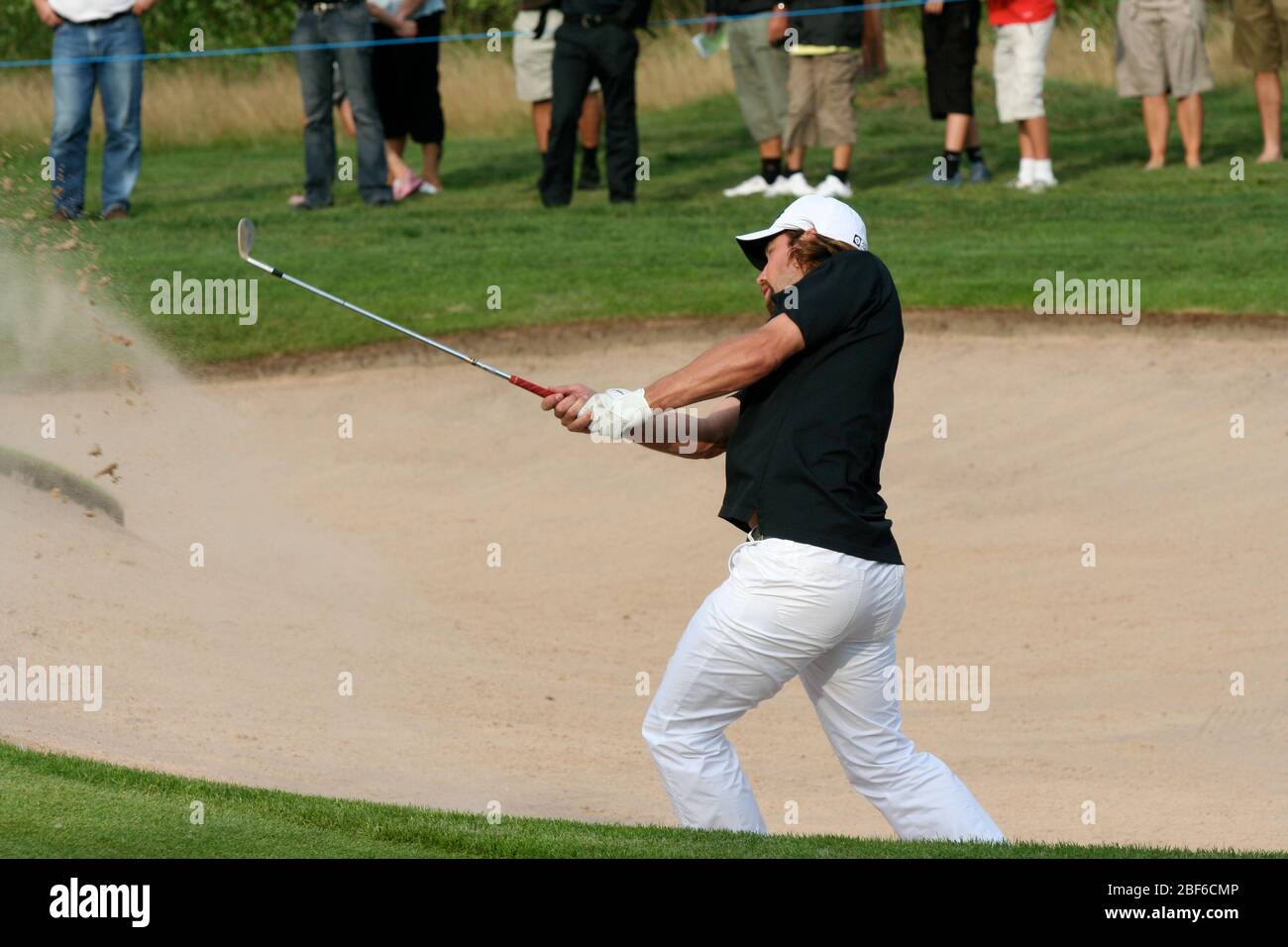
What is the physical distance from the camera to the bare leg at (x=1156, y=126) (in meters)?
17.6

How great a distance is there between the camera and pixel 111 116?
16391 mm

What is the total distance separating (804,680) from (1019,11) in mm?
11428

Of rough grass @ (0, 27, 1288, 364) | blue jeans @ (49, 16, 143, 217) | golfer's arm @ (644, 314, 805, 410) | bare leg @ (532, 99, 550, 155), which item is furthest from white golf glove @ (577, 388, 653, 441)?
bare leg @ (532, 99, 550, 155)

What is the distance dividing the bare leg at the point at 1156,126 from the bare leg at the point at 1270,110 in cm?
74

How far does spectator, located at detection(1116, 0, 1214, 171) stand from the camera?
1695 cm

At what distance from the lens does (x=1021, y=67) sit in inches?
651

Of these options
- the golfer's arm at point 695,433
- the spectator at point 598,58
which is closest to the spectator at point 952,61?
the spectator at point 598,58

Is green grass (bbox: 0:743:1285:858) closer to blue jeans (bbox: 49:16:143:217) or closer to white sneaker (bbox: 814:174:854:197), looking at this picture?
blue jeans (bbox: 49:16:143:217)

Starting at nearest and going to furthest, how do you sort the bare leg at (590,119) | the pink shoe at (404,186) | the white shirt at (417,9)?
the white shirt at (417,9) < the bare leg at (590,119) < the pink shoe at (404,186)

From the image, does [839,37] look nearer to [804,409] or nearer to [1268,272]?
[1268,272]

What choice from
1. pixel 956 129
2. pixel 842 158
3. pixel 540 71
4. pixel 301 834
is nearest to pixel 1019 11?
pixel 956 129

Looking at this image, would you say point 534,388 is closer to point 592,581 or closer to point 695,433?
point 695,433

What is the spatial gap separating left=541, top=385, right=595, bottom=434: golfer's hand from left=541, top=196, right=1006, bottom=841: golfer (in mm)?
10

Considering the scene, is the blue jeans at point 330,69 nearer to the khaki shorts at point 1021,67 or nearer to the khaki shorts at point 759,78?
the khaki shorts at point 759,78
